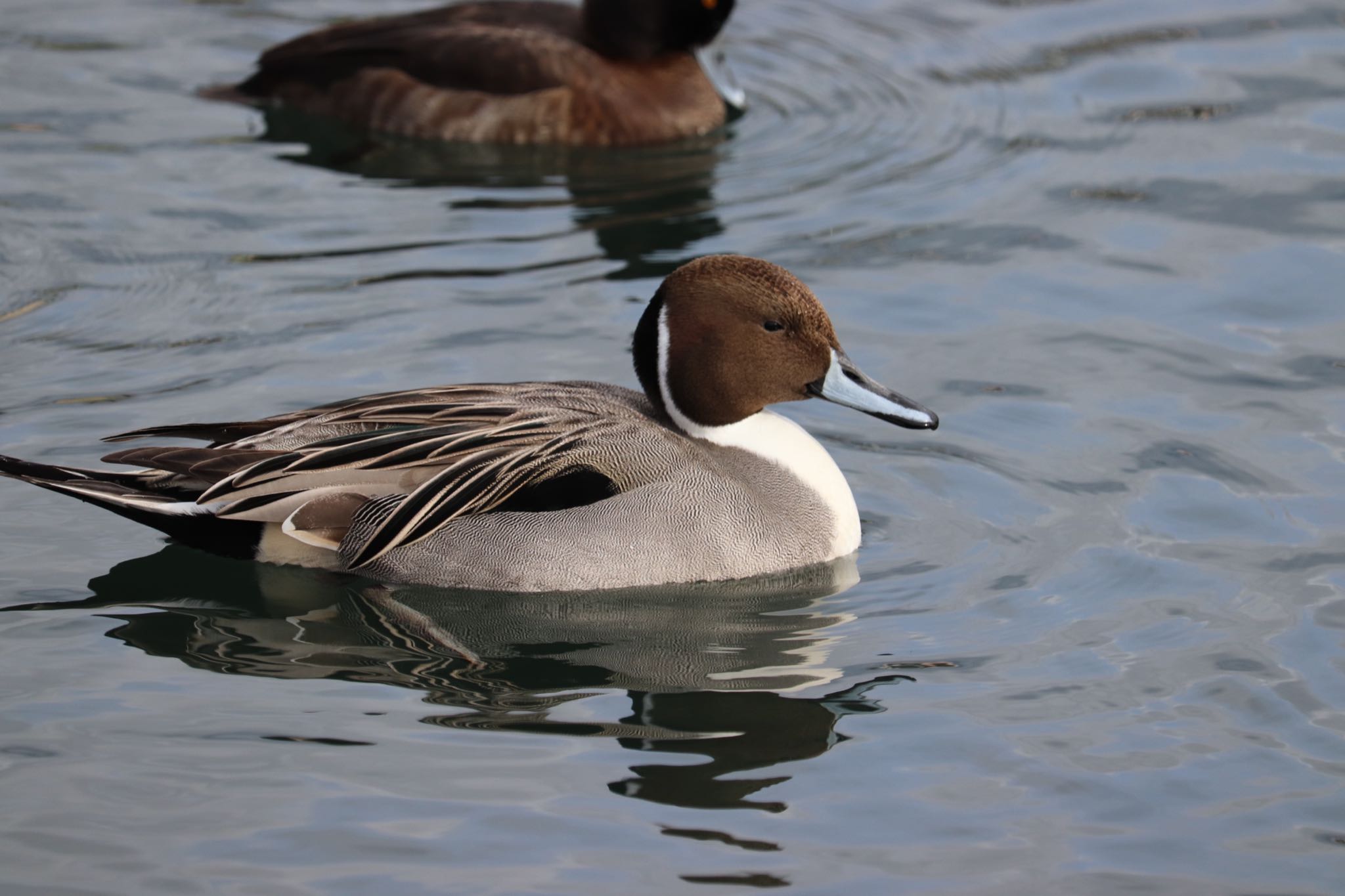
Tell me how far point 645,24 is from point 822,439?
391 centimetres

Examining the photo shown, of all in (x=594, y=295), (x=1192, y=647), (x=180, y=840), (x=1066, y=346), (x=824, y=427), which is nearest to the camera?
(x=180, y=840)

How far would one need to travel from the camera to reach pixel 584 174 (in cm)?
1004

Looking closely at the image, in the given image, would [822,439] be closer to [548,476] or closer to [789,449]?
[789,449]

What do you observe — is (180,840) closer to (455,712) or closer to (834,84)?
(455,712)

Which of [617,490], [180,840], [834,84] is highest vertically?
[834,84]

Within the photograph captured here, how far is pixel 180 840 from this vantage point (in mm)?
4855

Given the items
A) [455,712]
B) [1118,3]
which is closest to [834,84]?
[1118,3]

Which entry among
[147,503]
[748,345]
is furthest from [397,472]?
[748,345]

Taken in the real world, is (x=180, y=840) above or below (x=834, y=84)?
below

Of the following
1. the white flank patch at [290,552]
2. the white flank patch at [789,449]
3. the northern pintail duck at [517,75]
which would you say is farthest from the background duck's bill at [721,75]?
the white flank patch at [290,552]

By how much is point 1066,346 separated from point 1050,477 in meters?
1.23

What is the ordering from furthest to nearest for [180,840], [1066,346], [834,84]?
[834,84]
[1066,346]
[180,840]

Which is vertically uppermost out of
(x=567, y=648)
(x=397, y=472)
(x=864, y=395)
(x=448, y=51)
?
(x=448, y=51)

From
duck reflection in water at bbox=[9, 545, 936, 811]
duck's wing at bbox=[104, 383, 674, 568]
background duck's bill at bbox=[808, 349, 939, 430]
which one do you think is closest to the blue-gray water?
duck reflection in water at bbox=[9, 545, 936, 811]
